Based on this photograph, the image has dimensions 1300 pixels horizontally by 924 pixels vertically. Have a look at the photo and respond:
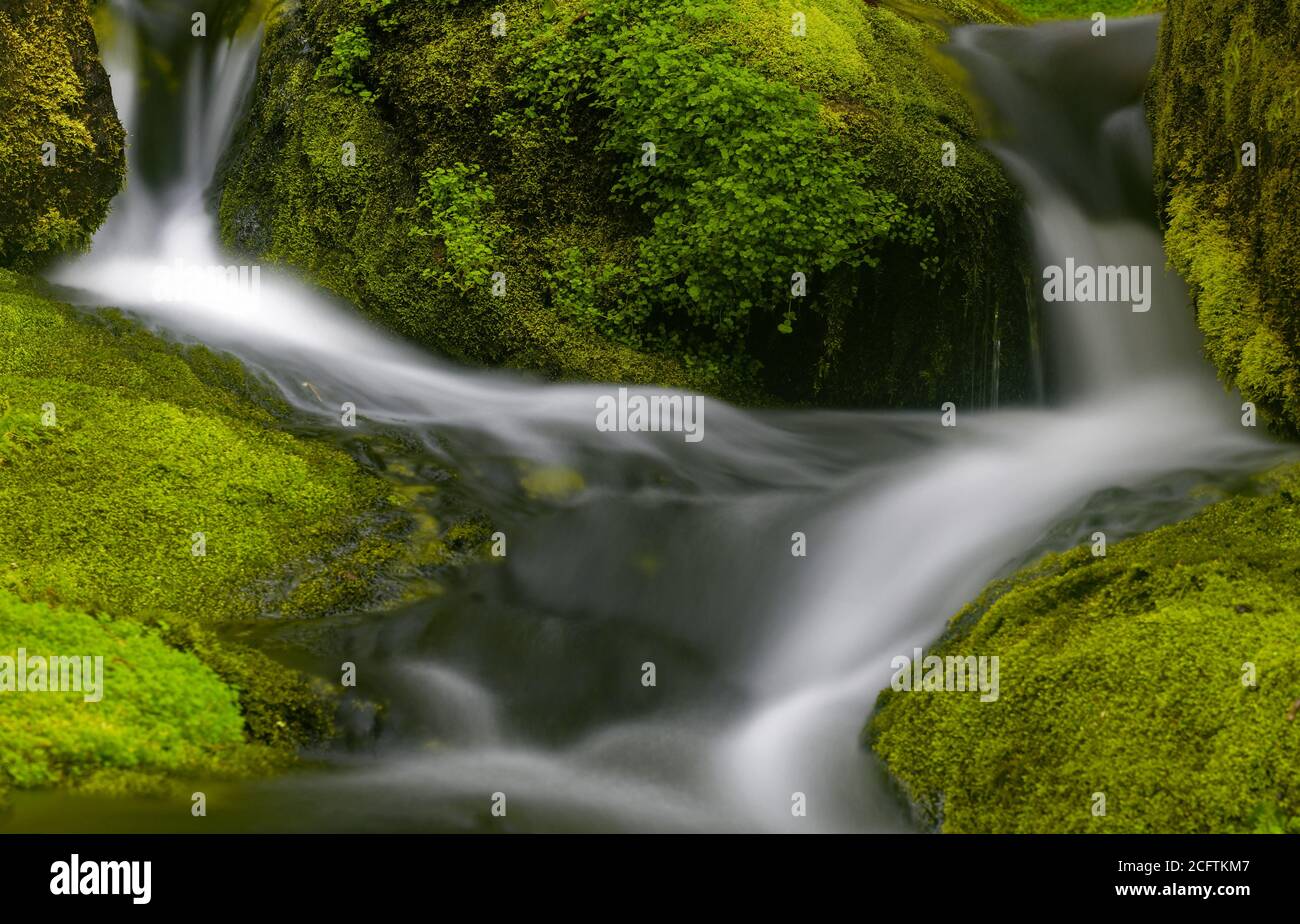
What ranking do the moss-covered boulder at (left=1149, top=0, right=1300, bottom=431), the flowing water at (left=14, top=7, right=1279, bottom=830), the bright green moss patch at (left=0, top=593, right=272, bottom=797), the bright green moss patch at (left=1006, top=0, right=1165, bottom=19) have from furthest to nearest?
A: the bright green moss patch at (left=1006, top=0, right=1165, bottom=19) < the moss-covered boulder at (left=1149, top=0, right=1300, bottom=431) < the flowing water at (left=14, top=7, right=1279, bottom=830) < the bright green moss patch at (left=0, top=593, right=272, bottom=797)

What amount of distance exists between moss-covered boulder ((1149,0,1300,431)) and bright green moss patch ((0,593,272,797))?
665 centimetres

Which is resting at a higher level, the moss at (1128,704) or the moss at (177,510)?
the moss at (177,510)

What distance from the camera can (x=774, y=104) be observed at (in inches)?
387

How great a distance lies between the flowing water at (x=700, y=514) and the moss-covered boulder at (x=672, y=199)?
0.40 metres

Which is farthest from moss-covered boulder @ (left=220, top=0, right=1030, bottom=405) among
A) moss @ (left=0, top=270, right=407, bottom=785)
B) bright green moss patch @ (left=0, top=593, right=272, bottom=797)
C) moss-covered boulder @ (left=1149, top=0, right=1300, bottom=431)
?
bright green moss patch @ (left=0, top=593, right=272, bottom=797)

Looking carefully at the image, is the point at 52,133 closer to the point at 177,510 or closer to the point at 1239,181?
the point at 177,510

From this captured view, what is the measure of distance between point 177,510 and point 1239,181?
7333 millimetres

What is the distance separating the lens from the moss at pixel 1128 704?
4520mm

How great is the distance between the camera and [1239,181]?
873 cm

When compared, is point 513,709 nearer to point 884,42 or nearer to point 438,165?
point 438,165

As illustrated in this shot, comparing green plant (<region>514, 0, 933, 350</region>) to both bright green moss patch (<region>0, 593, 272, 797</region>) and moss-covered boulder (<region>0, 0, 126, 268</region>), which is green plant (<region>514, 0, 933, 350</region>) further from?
bright green moss patch (<region>0, 593, 272, 797</region>)

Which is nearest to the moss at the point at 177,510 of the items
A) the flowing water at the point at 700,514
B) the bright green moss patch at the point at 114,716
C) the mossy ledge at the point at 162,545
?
the mossy ledge at the point at 162,545

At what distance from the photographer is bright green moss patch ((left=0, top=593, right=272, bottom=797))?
15.5 ft

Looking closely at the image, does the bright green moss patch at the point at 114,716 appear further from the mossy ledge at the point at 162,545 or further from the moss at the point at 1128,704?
the moss at the point at 1128,704
